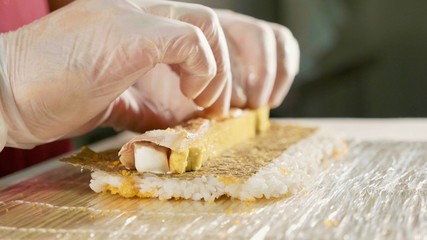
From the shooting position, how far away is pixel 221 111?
1205 millimetres

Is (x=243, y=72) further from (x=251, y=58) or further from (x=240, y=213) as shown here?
(x=240, y=213)

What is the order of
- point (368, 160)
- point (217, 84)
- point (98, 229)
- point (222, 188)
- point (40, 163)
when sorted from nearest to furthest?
point (98, 229), point (222, 188), point (217, 84), point (368, 160), point (40, 163)

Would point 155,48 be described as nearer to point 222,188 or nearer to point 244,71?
point 222,188

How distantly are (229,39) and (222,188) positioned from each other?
552 millimetres

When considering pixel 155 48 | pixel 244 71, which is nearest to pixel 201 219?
pixel 155 48

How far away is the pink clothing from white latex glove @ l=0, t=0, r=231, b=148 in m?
0.24

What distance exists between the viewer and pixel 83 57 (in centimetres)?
95

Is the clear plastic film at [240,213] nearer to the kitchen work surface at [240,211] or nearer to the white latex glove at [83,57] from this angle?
the kitchen work surface at [240,211]

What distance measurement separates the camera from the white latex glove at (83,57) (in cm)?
95

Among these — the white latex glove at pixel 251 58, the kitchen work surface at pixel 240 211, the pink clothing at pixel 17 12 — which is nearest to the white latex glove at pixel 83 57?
the kitchen work surface at pixel 240 211

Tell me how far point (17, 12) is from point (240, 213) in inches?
25.2

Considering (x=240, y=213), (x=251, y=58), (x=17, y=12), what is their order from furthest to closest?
(x=251, y=58), (x=17, y=12), (x=240, y=213)

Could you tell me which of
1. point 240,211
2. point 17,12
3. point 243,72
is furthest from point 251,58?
point 240,211

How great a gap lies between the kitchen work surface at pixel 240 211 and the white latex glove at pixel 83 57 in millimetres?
126
